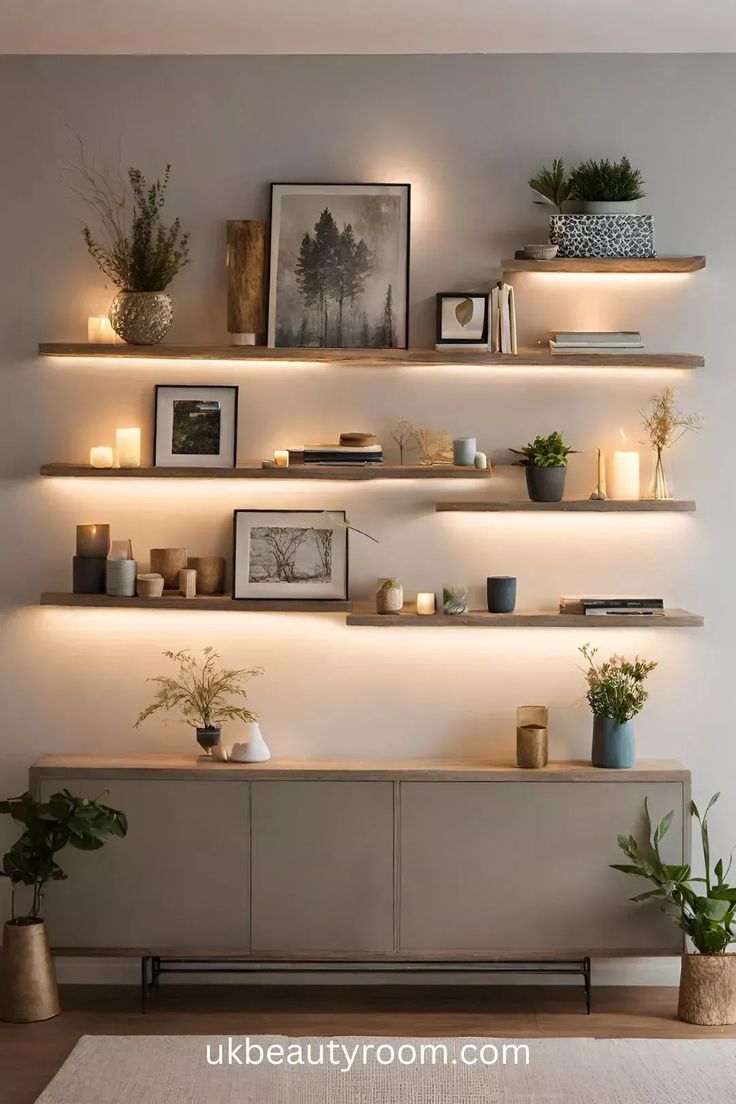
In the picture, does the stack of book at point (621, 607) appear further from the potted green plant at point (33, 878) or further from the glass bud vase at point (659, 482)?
the potted green plant at point (33, 878)

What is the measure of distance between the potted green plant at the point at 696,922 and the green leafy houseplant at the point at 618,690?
11.9 inches

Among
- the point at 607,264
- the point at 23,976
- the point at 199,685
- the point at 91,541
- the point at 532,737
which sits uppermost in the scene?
the point at 607,264

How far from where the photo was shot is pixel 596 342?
3896 mm

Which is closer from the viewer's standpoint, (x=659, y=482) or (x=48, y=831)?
(x=48, y=831)

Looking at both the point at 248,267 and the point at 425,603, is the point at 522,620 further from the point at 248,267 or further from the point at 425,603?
the point at 248,267

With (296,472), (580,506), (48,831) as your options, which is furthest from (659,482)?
(48,831)

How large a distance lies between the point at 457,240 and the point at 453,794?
178 cm

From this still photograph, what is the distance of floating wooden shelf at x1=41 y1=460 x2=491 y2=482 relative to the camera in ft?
12.7

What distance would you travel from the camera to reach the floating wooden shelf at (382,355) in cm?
389

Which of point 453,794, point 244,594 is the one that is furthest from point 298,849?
point 244,594

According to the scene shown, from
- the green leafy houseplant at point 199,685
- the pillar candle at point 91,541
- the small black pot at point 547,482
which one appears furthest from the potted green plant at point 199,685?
the small black pot at point 547,482

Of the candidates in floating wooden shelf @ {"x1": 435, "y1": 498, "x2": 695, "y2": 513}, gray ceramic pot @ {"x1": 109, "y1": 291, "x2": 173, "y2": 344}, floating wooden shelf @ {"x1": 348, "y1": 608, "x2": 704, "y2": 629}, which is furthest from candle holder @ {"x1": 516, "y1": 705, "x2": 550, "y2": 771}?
gray ceramic pot @ {"x1": 109, "y1": 291, "x2": 173, "y2": 344}

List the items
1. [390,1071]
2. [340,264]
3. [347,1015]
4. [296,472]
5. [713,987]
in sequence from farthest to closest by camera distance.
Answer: [340,264], [296,472], [347,1015], [713,987], [390,1071]

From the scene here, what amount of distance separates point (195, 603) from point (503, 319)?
1.33 metres
